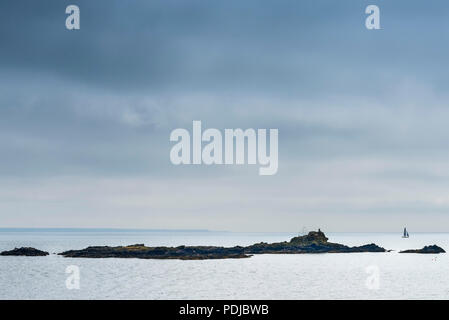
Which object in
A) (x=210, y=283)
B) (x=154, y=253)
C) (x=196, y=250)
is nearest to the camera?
(x=210, y=283)

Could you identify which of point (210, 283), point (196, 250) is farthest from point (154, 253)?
point (210, 283)

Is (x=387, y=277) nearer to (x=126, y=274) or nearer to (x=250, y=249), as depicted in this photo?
(x=126, y=274)

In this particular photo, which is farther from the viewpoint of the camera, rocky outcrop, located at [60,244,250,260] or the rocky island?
the rocky island

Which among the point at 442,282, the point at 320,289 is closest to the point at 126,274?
the point at 320,289

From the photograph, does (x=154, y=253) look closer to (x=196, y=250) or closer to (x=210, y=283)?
(x=196, y=250)

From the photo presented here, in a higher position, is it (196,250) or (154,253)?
(196,250)

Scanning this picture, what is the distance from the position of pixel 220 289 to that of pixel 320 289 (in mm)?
16391

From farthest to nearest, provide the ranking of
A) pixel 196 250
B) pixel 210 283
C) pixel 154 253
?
pixel 196 250, pixel 154 253, pixel 210 283

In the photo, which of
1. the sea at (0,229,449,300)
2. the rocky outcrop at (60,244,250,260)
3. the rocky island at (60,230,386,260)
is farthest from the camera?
the rocky island at (60,230,386,260)

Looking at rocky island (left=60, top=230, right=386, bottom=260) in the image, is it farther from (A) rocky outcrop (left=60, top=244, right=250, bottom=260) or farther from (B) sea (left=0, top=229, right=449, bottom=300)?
(B) sea (left=0, top=229, right=449, bottom=300)

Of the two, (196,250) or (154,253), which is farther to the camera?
(196,250)

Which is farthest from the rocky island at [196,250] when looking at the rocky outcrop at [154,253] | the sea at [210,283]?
the sea at [210,283]

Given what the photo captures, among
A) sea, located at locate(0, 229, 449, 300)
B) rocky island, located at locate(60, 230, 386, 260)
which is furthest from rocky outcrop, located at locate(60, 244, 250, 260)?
sea, located at locate(0, 229, 449, 300)
